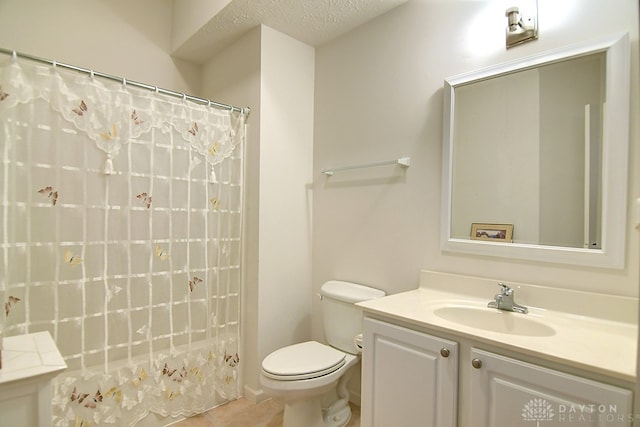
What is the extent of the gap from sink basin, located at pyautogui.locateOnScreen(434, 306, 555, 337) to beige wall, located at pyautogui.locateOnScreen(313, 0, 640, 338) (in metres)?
0.19

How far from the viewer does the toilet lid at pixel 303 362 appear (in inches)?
61.6

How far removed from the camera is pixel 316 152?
2.34 m

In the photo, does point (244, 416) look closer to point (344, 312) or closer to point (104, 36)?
point (344, 312)

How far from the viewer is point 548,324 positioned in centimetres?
120

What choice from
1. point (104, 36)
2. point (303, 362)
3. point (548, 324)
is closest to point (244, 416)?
A: point (303, 362)

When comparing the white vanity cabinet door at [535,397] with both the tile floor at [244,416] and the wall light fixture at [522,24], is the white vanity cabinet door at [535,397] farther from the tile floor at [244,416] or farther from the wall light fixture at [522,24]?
the wall light fixture at [522,24]

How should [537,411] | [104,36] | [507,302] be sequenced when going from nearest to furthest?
1. [537,411]
2. [507,302]
3. [104,36]

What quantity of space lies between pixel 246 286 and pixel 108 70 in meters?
1.84

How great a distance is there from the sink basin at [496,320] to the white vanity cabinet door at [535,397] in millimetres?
294

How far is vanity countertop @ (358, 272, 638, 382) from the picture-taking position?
907 mm

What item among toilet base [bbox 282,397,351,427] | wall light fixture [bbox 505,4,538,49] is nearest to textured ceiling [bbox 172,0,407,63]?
wall light fixture [bbox 505,4,538,49]

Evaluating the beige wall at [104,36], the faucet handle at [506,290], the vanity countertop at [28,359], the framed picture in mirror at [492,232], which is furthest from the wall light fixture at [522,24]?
the beige wall at [104,36]

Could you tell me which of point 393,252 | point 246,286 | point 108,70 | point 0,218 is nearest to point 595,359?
point 393,252

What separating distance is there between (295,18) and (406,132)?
3.35 feet
